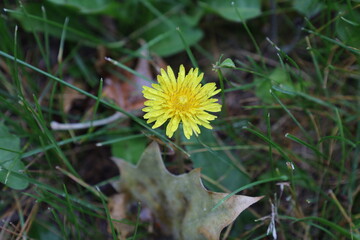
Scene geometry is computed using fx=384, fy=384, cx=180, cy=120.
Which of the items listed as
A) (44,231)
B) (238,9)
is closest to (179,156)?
(44,231)

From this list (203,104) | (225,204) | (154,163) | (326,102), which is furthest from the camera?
(326,102)

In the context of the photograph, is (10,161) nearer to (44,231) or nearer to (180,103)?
(44,231)

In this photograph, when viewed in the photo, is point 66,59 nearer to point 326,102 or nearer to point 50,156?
point 50,156

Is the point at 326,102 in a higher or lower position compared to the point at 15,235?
higher

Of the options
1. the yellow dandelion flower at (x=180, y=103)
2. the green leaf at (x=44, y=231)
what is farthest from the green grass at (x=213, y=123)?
the yellow dandelion flower at (x=180, y=103)

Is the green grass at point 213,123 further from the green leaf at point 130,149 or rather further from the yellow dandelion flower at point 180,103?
the yellow dandelion flower at point 180,103

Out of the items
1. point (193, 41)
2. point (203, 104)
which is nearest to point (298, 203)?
point (203, 104)
